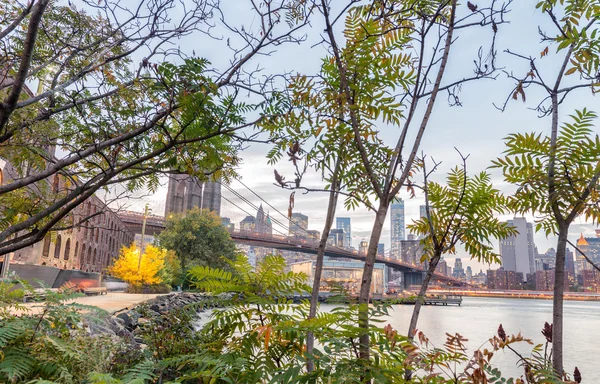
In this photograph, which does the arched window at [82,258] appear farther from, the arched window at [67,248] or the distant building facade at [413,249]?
the distant building facade at [413,249]

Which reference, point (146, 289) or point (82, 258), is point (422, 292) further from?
point (82, 258)

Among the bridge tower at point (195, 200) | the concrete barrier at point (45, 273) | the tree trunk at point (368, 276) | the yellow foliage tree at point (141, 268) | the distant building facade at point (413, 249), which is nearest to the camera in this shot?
the tree trunk at point (368, 276)

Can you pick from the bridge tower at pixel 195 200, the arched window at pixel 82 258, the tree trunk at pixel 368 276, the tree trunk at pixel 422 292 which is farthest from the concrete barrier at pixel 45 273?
the bridge tower at pixel 195 200

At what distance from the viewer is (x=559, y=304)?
2.25 meters

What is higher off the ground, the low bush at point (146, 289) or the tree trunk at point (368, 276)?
the tree trunk at point (368, 276)

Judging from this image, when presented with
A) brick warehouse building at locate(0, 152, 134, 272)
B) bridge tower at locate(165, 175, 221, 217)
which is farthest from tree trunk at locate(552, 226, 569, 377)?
bridge tower at locate(165, 175, 221, 217)

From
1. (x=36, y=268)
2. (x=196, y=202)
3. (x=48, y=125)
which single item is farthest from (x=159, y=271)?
(x=196, y=202)

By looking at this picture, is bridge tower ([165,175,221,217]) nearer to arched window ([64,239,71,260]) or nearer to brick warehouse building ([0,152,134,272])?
brick warehouse building ([0,152,134,272])

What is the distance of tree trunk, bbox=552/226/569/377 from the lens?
2.11m

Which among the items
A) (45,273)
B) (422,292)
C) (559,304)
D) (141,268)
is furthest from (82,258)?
(559,304)

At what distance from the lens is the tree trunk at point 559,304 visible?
2.11m

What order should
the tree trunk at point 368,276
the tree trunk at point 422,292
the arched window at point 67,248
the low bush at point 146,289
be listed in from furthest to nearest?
the arched window at point 67,248, the low bush at point 146,289, the tree trunk at point 422,292, the tree trunk at point 368,276

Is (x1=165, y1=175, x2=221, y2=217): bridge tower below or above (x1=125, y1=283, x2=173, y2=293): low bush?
above

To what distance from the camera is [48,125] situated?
12.5 feet
